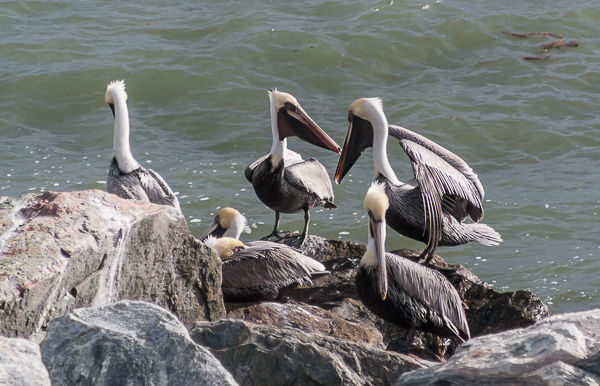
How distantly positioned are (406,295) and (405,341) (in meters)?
0.25

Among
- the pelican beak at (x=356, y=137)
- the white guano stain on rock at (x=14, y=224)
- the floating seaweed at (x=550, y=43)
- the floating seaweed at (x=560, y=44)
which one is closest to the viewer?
the white guano stain on rock at (x=14, y=224)

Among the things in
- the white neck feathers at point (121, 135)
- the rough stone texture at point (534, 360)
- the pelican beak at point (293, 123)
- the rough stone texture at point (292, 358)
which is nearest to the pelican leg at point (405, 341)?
the rough stone texture at point (292, 358)

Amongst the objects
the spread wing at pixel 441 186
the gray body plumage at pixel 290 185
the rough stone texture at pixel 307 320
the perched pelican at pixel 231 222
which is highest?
the spread wing at pixel 441 186

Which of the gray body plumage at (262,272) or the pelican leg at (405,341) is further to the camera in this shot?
the gray body plumage at (262,272)

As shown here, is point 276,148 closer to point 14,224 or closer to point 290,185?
point 290,185

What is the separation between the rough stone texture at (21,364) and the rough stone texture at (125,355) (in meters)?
0.04

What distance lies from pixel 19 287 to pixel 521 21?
9.97 m

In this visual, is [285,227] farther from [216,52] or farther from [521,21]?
[521,21]

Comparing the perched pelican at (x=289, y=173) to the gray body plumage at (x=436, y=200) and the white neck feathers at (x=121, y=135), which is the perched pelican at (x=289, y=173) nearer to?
the gray body plumage at (x=436, y=200)

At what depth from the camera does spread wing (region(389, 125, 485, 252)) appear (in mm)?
4688

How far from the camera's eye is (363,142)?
5.54m

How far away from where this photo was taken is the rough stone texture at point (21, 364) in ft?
6.81

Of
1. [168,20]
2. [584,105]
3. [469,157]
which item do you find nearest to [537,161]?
[469,157]

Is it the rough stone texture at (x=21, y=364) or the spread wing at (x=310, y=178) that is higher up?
the rough stone texture at (x=21, y=364)
